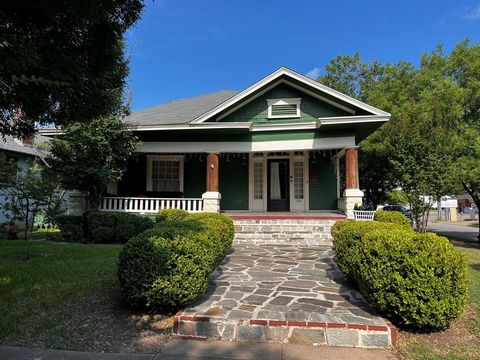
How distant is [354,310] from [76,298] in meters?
4.00

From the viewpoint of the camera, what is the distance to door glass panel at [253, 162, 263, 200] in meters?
14.0

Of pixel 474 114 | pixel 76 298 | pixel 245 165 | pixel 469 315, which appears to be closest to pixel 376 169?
pixel 474 114

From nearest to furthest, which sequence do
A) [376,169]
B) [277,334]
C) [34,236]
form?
[277,334]
[34,236]
[376,169]

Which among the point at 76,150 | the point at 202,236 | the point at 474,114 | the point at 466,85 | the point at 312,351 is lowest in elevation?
the point at 312,351

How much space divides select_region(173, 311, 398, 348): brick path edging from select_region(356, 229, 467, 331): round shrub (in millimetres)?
282

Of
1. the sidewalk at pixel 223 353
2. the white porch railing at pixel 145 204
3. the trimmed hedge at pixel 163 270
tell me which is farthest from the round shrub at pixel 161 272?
the white porch railing at pixel 145 204

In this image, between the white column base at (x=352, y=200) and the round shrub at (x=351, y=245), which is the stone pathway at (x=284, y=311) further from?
the white column base at (x=352, y=200)

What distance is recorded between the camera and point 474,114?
46.4 feet

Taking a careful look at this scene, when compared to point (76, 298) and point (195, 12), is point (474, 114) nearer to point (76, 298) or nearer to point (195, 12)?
point (195, 12)

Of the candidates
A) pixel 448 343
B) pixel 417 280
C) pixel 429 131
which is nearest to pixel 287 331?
pixel 417 280

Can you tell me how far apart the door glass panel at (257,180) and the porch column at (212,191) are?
253 cm

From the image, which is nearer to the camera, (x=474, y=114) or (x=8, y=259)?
(x=8, y=259)

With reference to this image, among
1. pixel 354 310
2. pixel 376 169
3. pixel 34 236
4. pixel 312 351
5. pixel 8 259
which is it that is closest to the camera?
pixel 312 351

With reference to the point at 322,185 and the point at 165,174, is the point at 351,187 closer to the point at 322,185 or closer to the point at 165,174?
the point at 322,185
